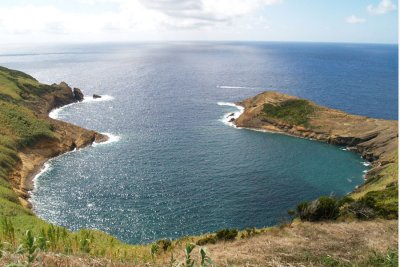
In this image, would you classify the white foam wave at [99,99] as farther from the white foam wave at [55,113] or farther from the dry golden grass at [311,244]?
the dry golden grass at [311,244]

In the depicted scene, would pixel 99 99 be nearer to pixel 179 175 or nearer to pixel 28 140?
pixel 28 140

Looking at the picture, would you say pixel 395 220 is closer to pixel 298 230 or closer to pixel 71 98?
pixel 298 230

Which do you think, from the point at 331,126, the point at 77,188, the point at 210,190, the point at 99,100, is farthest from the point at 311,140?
the point at 99,100

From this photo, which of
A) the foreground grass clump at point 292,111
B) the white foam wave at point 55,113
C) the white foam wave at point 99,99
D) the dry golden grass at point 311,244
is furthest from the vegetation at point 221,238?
the white foam wave at point 99,99

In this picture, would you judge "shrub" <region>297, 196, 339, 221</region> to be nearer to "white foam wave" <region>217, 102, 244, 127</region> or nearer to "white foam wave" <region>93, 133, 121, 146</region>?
"white foam wave" <region>93, 133, 121, 146</region>

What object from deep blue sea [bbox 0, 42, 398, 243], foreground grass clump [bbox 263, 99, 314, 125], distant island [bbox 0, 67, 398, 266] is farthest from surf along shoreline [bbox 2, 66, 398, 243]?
deep blue sea [bbox 0, 42, 398, 243]

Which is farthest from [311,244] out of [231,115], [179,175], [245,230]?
[231,115]
